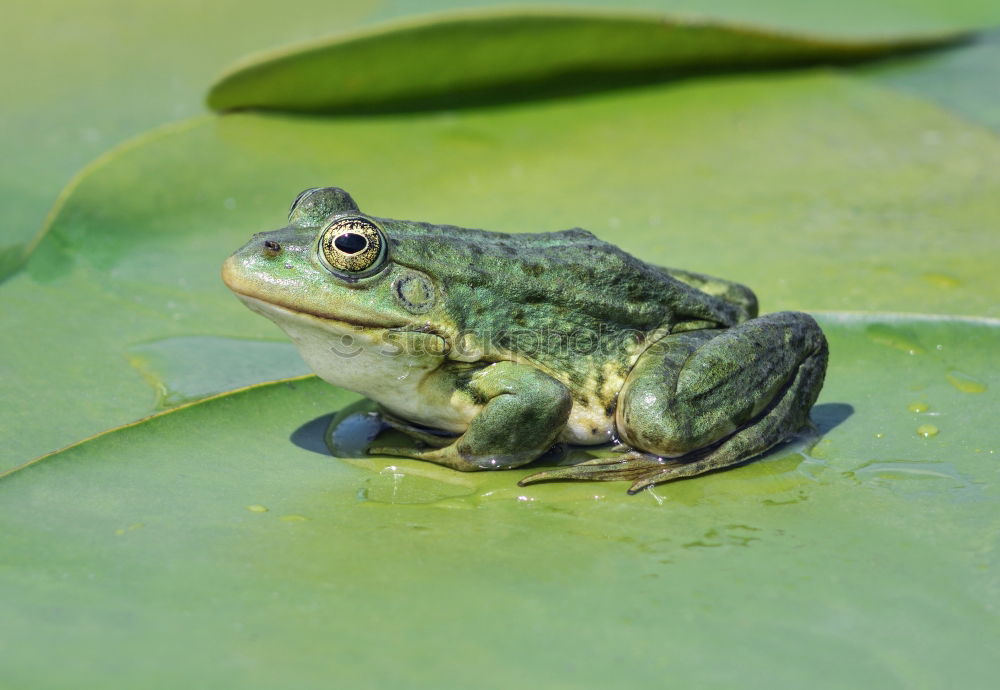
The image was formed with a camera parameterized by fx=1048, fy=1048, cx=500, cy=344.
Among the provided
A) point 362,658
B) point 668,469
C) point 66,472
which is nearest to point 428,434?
point 668,469

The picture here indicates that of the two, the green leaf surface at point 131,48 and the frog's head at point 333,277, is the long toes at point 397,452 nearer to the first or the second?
the frog's head at point 333,277

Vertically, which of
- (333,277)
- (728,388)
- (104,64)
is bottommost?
(728,388)

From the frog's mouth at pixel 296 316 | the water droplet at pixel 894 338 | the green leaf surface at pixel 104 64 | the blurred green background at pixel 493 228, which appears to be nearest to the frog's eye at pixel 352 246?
the frog's mouth at pixel 296 316

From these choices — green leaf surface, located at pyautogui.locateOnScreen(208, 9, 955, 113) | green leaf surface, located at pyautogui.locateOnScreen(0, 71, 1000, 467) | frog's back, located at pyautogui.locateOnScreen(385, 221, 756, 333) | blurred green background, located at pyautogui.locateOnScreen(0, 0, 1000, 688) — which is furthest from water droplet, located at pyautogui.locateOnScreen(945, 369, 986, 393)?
green leaf surface, located at pyautogui.locateOnScreen(208, 9, 955, 113)

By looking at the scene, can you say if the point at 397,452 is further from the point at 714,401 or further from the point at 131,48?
the point at 131,48

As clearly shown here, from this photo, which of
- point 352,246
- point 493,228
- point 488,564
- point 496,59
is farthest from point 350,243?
point 496,59
